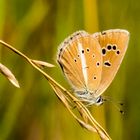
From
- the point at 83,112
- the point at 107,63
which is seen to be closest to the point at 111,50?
the point at 107,63

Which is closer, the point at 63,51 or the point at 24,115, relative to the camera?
the point at 63,51

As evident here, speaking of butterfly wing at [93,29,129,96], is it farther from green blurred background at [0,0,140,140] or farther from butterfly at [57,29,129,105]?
green blurred background at [0,0,140,140]

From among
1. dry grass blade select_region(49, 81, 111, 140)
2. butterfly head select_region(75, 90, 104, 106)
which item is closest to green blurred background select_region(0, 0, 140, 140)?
butterfly head select_region(75, 90, 104, 106)

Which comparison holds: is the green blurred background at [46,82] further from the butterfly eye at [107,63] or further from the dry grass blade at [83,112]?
the dry grass blade at [83,112]

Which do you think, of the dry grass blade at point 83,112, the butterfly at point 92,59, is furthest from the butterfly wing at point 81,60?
the dry grass blade at point 83,112

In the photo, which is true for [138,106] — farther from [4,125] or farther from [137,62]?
[4,125]

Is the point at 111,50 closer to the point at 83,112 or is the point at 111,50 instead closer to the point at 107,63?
the point at 107,63

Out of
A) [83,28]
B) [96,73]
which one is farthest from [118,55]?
[83,28]

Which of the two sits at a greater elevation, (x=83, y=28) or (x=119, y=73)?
(x=83, y=28)
